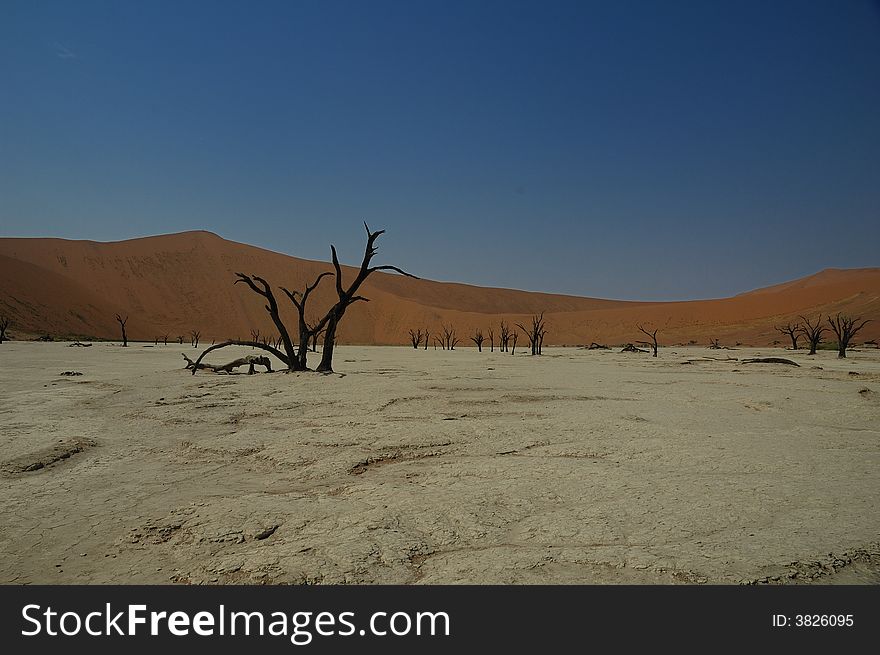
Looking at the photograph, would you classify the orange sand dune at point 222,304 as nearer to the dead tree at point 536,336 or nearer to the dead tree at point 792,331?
the dead tree at point 792,331

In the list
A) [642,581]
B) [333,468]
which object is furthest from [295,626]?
[333,468]

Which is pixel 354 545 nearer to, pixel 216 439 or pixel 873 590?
pixel 873 590

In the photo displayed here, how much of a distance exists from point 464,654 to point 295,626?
666 millimetres

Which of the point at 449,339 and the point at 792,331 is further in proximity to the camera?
the point at 449,339

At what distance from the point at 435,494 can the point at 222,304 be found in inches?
3102

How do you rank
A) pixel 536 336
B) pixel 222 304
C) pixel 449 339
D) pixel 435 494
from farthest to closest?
pixel 222 304, pixel 449 339, pixel 536 336, pixel 435 494

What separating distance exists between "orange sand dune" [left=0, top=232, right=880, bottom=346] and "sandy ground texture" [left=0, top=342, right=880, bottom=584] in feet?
164

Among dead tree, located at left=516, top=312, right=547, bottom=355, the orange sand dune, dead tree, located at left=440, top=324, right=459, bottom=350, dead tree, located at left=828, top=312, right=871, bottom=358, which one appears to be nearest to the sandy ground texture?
dead tree, located at left=828, top=312, right=871, bottom=358

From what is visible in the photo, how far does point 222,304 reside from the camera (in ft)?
250

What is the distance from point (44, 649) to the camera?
6.62ft

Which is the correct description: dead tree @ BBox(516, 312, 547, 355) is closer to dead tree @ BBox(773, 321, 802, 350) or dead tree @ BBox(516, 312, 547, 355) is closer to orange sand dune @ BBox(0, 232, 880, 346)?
dead tree @ BBox(773, 321, 802, 350)

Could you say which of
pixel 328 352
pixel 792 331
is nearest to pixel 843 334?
pixel 792 331

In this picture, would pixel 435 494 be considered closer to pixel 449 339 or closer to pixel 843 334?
pixel 843 334

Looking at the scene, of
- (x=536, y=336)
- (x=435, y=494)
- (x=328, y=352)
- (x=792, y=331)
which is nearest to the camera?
(x=435, y=494)
